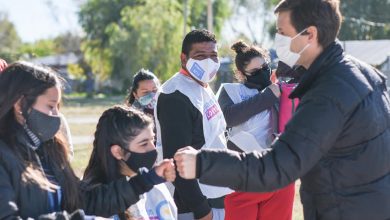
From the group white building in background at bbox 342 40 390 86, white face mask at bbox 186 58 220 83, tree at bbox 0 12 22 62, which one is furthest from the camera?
tree at bbox 0 12 22 62

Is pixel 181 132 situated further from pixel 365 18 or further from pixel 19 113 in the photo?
pixel 365 18

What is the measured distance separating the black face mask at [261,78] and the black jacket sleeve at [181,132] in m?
1.33

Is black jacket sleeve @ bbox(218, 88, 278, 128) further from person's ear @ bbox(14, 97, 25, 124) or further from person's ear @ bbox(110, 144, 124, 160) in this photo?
person's ear @ bbox(14, 97, 25, 124)

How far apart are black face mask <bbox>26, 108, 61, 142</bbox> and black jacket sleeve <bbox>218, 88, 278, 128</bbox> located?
2.45 metres

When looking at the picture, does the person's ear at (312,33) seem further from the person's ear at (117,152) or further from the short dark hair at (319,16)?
the person's ear at (117,152)

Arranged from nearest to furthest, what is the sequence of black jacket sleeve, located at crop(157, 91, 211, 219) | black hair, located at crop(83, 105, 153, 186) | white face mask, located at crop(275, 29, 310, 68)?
1. white face mask, located at crop(275, 29, 310, 68)
2. black hair, located at crop(83, 105, 153, 186)
3. black jacket sleeve, located at crop(157, 91, 211, 219)

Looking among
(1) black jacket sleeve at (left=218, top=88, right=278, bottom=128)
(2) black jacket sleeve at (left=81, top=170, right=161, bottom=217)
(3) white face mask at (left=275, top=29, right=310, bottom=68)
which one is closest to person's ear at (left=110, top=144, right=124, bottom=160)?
(2) black jacket sleeve at (left=81, top=170, right=161, bottom=217)

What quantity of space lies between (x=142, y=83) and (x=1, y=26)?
90.9 metres

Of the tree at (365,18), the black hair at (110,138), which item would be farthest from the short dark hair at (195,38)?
the tree at (365,18)

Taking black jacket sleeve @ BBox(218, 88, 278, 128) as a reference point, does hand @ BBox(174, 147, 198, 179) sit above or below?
above

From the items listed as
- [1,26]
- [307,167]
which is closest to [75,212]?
[307,167]

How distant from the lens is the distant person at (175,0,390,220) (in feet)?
10.7

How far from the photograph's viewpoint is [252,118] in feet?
19.1

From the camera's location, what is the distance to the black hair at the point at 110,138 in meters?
4.09
